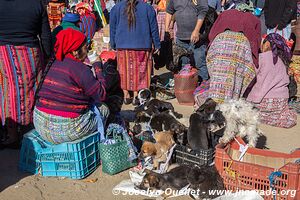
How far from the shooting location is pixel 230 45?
5.21m

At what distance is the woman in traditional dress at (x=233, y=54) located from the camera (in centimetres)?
520

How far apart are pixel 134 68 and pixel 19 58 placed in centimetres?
209

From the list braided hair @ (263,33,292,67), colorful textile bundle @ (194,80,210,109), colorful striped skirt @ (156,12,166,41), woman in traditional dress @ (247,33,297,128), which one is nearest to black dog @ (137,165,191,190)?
colorful textile bundle @ (194,80,210,109)

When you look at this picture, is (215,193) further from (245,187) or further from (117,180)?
(117,180)

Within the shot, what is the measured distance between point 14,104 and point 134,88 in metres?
2.16

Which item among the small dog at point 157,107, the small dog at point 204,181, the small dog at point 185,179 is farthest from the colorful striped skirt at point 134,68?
the small dog at point 204,181

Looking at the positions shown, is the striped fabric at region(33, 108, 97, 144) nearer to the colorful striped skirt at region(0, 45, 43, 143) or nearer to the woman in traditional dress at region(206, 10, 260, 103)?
the colorful striped skirt at region(0, 45, 43, 143)

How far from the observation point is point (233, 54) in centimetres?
520

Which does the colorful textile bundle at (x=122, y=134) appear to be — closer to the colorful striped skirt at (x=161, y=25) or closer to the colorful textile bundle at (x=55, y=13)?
the colorful striped skirt at (x=161, y=25)

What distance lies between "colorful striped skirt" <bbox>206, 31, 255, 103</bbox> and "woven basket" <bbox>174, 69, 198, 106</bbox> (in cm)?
128

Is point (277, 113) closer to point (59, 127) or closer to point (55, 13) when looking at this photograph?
point (59, 127)

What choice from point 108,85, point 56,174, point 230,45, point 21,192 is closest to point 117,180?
point 56,174

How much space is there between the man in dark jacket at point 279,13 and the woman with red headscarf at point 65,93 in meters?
5.15

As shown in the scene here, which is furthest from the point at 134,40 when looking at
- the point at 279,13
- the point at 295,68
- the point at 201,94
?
the point at 279,13
